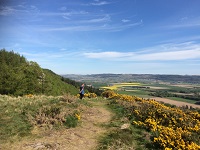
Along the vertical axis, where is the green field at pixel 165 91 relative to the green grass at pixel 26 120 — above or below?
below

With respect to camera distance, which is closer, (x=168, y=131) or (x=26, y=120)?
(x=168, y=131)

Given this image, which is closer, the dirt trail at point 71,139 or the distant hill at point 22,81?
the dirt trail at point 71,139

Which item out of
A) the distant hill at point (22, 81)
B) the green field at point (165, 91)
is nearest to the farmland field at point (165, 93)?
the green field at point (165, 91)

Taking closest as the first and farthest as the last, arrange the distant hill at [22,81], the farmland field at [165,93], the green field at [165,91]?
the distant hill at [22,81], the farmland field at [165,93], the green field at [165,91]

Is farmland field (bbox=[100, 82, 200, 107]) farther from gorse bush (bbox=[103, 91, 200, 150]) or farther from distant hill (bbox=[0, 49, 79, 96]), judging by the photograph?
gorse bush (bbox=[103, 91, 200, 150])

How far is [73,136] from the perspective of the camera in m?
10.7

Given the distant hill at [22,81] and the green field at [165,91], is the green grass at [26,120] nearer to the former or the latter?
the distant hill at [22,81]

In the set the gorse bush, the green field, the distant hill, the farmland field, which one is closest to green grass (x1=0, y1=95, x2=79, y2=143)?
the gorse bush

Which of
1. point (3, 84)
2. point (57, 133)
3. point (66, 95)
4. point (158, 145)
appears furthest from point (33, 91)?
point (158, 145)

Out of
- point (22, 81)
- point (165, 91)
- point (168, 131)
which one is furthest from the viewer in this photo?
point (165, 91)

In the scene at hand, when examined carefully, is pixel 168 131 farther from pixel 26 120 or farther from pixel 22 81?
pixel 22 81

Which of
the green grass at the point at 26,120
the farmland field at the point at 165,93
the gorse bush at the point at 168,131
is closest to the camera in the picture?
the gorse bush at the point at 168,131

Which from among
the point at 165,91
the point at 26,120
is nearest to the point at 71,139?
the point at 26,120

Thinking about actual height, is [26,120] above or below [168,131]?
above
